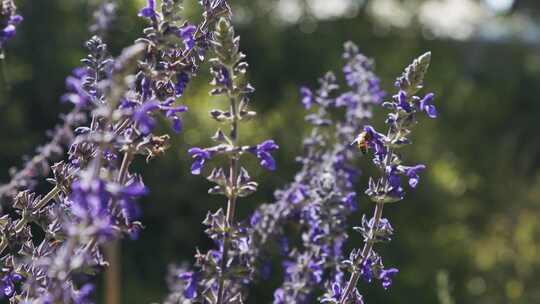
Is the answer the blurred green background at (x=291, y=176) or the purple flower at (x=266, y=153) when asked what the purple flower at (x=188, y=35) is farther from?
the blurred green background at (x=291, y=176)

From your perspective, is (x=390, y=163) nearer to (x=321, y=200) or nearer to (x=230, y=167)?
(x=230, y=167)

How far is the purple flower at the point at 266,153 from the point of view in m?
1.67

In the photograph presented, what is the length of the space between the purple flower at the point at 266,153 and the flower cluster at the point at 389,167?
0.24m

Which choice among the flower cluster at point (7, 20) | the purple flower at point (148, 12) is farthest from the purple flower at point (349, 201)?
the flower cluster at point (7, 20)

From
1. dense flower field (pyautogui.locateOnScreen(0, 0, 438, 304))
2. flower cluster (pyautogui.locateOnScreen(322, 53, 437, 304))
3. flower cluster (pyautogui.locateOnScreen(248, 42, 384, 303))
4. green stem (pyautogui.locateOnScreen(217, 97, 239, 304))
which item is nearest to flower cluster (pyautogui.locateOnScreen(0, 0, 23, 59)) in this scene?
dense flower field (pyautogui.locateOnScreen(0, 0, 438, 304))

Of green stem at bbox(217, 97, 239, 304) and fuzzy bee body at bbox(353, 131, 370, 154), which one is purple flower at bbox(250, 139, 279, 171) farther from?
fuzzy bee body at bbox(353, 131, 370, 154)

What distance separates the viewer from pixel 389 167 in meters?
1.75

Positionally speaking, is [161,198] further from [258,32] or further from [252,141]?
[258,32]

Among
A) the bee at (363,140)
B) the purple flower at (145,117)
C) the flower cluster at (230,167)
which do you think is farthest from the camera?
the bee at (363,140)

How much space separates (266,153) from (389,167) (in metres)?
0.30

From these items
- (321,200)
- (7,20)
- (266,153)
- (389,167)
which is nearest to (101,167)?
(266,153)

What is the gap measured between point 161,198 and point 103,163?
14.6 ft

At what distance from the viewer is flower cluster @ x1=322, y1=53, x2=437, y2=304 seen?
1.71m

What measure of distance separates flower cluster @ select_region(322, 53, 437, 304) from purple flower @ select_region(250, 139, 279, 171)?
0.80 ft
